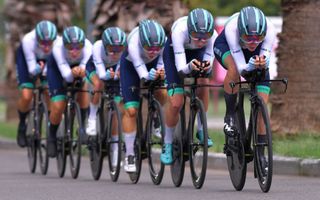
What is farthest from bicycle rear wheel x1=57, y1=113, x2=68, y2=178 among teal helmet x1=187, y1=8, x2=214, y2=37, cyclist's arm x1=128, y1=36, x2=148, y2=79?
teal helmet x1=187, y1=8, x2=214, y2=37

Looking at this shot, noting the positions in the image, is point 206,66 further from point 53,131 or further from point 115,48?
point 53,131

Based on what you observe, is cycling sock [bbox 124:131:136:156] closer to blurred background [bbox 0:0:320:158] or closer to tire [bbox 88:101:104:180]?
tire [bbox 88:101:104:180]

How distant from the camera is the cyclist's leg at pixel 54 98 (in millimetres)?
16078

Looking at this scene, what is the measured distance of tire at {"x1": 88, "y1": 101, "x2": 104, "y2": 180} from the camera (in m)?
15.1

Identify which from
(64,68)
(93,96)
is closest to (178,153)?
(93,96)

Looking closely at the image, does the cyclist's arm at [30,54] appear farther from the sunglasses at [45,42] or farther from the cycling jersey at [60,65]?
the cycling jersey at [60,65]

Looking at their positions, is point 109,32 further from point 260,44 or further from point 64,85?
point 260,44

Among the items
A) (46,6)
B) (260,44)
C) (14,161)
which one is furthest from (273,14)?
(260,44)

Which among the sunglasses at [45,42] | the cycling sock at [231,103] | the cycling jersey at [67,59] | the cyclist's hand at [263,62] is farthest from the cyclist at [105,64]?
the cyclist's hand at [263,62]

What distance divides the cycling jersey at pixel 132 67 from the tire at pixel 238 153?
1916 mm

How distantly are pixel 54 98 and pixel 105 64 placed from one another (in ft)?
3.63

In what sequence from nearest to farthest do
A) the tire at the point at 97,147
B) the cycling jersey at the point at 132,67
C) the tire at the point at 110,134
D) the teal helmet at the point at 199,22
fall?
1. the teal helmet at the point at 199,22
2. the cycling jersey at the point at 132,67
3. the tire at the point at 110,134
4. the tire at the point at 97,147

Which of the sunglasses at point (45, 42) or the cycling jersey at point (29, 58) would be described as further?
the cycling jersey at point (29, 58)

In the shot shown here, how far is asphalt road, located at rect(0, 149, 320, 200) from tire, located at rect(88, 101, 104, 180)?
0.44 feet
